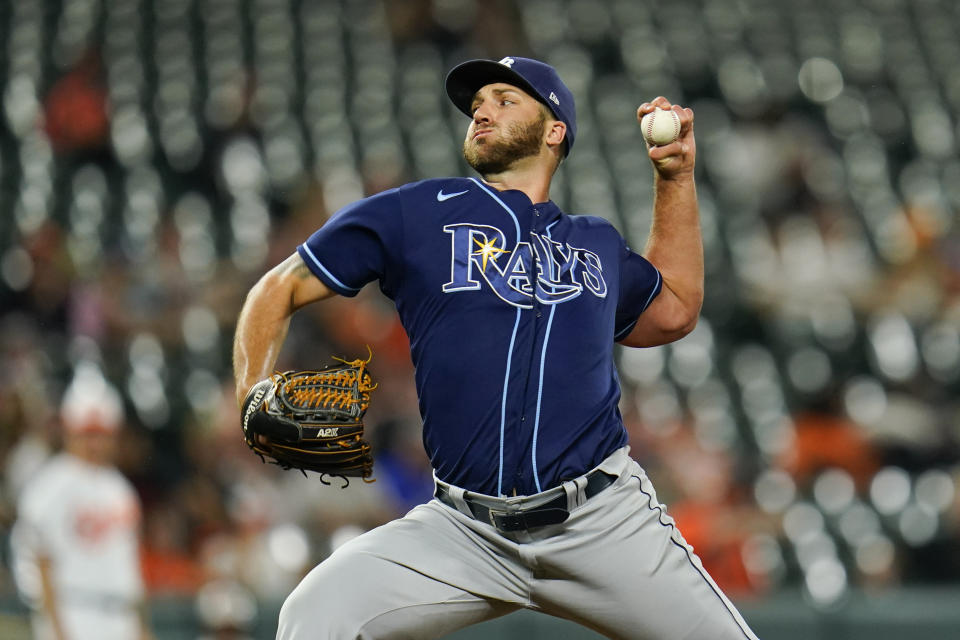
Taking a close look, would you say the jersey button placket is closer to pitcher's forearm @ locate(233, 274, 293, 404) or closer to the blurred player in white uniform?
pitcher's forearm @ locate(233, 274, 293, 404)

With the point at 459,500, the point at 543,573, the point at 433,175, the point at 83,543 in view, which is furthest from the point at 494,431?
the point at 433,175

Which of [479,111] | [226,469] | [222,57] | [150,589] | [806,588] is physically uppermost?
[222,57]

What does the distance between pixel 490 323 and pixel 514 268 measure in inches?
5.7

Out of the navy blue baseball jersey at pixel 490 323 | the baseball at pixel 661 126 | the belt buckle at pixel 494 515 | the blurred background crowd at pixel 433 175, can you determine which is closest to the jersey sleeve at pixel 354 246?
the navy blue baseball jersey at pixel 490 323

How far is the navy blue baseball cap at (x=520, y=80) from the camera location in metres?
3.08

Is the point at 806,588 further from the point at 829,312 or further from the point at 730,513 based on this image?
the point at 829,312

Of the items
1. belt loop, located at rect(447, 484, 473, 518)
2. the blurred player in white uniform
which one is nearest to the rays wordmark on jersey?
belt loop, located at rect(447, 484, 473, 518)

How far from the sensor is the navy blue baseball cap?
308 cm

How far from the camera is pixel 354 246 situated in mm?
2863

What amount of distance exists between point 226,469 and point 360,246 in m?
3.59

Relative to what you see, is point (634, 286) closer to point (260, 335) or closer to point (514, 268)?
point (514, 268)

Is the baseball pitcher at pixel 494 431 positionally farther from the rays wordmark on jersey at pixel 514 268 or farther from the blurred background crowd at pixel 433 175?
the blurred background crowd at pixel 433 175

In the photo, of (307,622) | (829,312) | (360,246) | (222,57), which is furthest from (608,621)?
(222,57)

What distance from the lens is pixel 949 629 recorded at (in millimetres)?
5285
